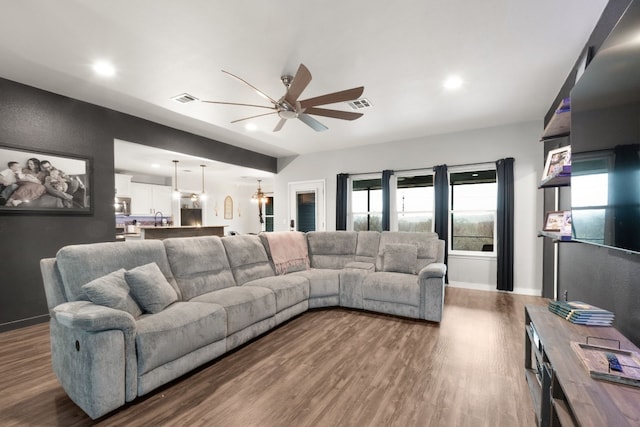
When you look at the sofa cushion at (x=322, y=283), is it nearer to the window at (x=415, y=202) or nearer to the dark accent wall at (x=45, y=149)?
the window at (x=415, y=202)

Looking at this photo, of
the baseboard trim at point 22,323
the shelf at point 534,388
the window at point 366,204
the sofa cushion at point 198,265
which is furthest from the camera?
the window at point 366,204

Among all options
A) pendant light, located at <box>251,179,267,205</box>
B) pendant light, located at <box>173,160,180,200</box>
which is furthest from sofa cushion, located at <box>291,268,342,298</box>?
pendant light, located at <box>251,179,267,205</box>

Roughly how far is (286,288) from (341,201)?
11.1ft

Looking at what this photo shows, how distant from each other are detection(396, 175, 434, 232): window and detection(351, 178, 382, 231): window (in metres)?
0.47

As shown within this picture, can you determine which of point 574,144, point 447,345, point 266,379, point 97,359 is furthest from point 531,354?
point 97,359

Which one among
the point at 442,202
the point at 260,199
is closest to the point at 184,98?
the point at 442,202

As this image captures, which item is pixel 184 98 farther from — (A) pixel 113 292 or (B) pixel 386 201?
(B) pixel 386 201

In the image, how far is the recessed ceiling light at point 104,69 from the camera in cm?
286

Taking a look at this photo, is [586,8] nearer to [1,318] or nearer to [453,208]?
[453,208]

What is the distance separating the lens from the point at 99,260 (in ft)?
7.18

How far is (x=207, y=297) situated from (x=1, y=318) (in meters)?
2.52

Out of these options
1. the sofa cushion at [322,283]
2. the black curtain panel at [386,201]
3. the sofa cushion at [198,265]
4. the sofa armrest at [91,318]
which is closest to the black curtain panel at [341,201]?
the black curtain panel at [386,201]

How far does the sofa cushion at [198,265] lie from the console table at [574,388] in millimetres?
2692

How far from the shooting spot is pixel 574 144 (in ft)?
5.85
